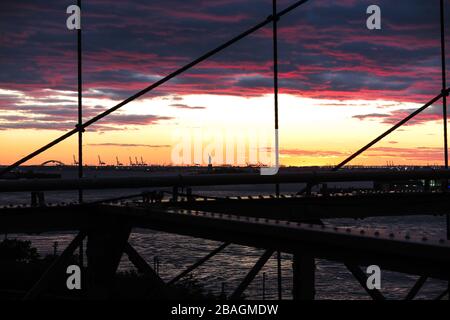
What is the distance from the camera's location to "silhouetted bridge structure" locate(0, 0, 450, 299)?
323 cm

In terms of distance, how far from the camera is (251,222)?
3.99 metres

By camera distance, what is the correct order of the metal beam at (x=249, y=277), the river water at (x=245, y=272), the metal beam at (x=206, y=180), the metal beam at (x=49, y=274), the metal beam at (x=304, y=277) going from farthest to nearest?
the river water at (x=245, y=272) → the metal beam at (x=304, y=277) → the metal beam at (x=206, y=180) → the metal beam at (x=249, y=277) → the metal beam at (x=49, y=274)

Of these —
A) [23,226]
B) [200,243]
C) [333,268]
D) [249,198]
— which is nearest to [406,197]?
[249,198]

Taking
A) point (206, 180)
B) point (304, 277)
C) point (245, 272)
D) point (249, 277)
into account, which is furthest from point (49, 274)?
point (245, 272)

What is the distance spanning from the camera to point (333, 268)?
279ft

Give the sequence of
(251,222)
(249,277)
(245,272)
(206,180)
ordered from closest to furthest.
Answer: (251,222) < (249,277) < (206,180) < (245,272)

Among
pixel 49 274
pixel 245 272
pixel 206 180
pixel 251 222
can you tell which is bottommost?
pixel 245 272

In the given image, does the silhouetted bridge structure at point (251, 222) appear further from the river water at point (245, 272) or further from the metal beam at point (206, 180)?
the river water at point (245, 272)

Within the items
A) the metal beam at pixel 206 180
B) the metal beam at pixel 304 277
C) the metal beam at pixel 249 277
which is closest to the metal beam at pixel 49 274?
the metal beam at pixel 206 180

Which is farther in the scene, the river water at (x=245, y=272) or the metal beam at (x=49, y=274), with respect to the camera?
the river water at (x=245, y=272)

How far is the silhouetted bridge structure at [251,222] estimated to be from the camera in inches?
127

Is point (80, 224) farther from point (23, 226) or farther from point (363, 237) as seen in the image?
point (363, 237)

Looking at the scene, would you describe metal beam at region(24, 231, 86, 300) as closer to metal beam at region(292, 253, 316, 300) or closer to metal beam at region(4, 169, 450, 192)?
metal beam at region(4, 169, 450, 192)

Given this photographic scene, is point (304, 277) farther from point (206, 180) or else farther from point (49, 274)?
point (49, 274)
